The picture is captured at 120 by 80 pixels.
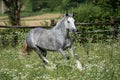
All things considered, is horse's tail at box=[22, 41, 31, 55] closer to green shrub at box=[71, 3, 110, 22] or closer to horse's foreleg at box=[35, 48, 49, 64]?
horse's foreleg at box=[35, 48, 49, 64]

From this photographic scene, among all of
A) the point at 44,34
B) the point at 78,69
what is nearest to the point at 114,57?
the point at 78,69

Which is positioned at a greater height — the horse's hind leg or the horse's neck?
the horse's neck

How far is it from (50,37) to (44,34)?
24 centimetres

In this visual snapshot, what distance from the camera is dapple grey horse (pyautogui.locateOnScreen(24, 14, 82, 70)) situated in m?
11.2

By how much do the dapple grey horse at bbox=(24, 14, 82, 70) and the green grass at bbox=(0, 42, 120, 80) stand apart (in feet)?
1.03

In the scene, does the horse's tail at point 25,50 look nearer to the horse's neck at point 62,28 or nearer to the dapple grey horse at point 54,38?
the dapple grey horse at point 54,38

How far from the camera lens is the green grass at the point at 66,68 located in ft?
27.4

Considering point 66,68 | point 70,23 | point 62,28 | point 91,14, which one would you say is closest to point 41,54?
point 62,28

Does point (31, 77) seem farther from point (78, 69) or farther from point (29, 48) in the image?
point (29, 48)

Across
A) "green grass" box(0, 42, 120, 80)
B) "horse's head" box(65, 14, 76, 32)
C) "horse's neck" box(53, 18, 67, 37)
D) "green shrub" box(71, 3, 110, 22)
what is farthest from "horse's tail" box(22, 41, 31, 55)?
"green shrub" box(71, 3, 110, 22)

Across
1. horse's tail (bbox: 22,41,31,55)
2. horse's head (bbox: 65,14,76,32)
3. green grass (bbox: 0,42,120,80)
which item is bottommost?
horse's tail (bbox: 22,41,31,55)

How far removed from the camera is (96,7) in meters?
21.1

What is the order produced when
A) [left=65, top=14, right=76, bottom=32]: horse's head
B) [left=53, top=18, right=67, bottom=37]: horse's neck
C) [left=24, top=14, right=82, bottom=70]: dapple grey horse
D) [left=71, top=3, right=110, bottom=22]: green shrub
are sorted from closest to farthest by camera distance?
[left=65, top=14, right=76, bottom=32]: horse's head
[left=24, top=14, right=82, bottom=70]: dapple grey horse
[left=53, top=18, right=67, bottom=37]: horse's neck
[left=71, top=3, right=110, bottom=22]: green shrub

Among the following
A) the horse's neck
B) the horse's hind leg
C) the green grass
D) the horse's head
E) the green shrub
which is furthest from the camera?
the green shrub
